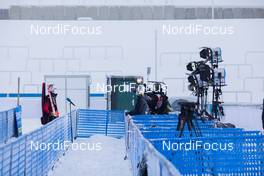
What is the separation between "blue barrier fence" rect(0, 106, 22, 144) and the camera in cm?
1122

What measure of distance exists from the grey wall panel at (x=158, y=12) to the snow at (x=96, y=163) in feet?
31.7

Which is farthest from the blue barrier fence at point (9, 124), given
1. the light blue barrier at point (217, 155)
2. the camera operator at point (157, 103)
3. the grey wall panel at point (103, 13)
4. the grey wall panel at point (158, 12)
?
the grey wall panel at point (158, 12)

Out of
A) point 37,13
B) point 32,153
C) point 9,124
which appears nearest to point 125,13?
A: point 37,13

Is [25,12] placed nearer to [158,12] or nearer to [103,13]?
[103,13]

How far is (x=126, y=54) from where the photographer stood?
20.4 meters

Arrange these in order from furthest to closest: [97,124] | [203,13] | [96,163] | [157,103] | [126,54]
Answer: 1. [203,13]
2. [126,54]
3. [97,124]
4. [157,103]
5. [96,163]

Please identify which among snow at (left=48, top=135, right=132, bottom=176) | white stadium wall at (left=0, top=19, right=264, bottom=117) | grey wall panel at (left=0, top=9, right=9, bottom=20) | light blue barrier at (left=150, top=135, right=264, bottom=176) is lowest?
snow at (left=48, top=135, right=132, bottom=176)

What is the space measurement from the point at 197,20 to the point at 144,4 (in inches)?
106

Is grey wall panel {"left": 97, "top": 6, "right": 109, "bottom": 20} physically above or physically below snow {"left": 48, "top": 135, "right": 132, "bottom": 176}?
above

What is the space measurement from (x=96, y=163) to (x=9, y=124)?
3593 millimetres

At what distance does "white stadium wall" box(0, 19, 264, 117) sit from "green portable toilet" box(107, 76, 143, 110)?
0.35 meters

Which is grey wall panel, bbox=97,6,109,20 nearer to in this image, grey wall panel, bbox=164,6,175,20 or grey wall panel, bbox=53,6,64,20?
grey wall panel, bbox=53,6,64,20

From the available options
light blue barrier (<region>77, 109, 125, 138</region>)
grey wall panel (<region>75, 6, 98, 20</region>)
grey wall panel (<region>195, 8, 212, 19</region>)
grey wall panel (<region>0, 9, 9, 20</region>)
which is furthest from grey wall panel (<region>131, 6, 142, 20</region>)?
light blue barrier (<region>77, 109, 125, 138</region>)

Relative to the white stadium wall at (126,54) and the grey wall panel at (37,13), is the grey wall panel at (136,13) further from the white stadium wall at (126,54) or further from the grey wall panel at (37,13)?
the grey wall panel at (37,13)
